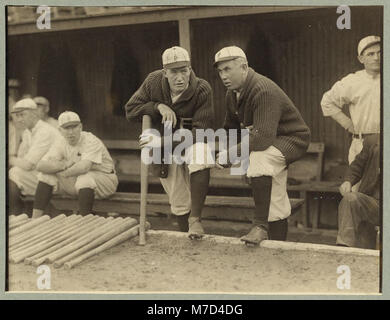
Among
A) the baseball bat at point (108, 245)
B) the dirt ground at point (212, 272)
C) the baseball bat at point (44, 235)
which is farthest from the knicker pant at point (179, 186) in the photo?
the baseball bat at point (44, 235)

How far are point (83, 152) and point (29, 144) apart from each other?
1.66ft

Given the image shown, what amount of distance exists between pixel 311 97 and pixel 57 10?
2595mm

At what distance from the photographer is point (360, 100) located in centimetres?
428

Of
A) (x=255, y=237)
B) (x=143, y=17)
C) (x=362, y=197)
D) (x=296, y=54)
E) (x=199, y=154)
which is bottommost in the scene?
(x=255, y=237)

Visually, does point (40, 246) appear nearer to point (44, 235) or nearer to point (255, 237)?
point (44, 235)

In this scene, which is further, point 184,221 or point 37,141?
point 37,141

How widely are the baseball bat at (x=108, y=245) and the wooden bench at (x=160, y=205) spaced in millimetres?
551

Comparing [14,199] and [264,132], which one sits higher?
[264,132]

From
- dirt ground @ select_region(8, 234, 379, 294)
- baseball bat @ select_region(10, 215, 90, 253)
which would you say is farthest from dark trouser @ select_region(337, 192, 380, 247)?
baseball bat @ select_region(10, 215, 90, 253)

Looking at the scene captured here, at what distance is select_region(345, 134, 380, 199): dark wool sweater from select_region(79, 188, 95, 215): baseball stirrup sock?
222cm

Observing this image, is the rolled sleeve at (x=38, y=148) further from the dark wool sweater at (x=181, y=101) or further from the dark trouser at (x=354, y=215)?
the dark trouser at (x=354, y=215)

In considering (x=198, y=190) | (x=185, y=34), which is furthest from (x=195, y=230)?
(x=185, y=34)

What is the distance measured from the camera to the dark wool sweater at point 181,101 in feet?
14.0

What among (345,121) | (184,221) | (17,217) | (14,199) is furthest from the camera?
(14,199)
